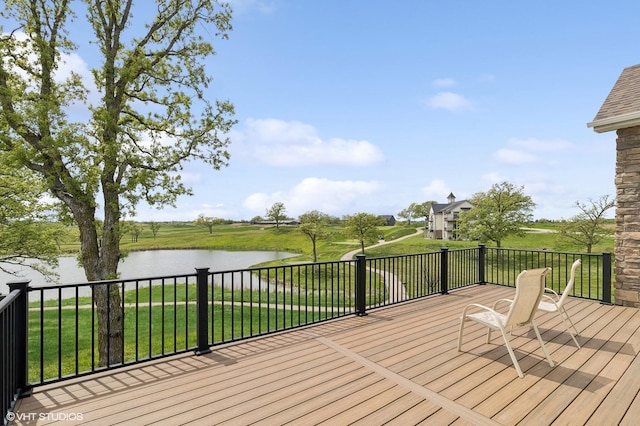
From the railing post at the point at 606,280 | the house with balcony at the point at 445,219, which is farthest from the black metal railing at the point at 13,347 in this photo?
the house with balcony at the point at 445,219

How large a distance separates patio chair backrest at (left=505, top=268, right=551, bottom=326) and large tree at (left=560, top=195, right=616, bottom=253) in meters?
18.3

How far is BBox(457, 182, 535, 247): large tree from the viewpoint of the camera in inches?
848

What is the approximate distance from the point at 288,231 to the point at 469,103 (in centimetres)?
3984

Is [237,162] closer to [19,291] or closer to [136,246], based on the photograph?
[19,291]

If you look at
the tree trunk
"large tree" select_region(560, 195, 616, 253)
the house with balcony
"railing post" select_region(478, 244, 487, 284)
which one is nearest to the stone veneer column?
"railing post" select_region(478, 244, 487, 284)

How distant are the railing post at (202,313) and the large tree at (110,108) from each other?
464cm

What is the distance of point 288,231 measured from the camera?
4966 centimetres

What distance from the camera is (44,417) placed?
2.33m

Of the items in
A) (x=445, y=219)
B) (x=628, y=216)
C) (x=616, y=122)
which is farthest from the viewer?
(x=445, y=219)

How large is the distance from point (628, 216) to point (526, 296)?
3.96 m

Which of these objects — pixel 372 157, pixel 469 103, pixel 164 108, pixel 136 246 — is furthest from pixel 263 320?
pixel 136 246

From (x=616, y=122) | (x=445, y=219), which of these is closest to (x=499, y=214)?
(x=616, y=122)

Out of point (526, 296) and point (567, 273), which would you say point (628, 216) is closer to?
point (526, 296)

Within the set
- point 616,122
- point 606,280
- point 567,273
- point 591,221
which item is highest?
point 616,122
